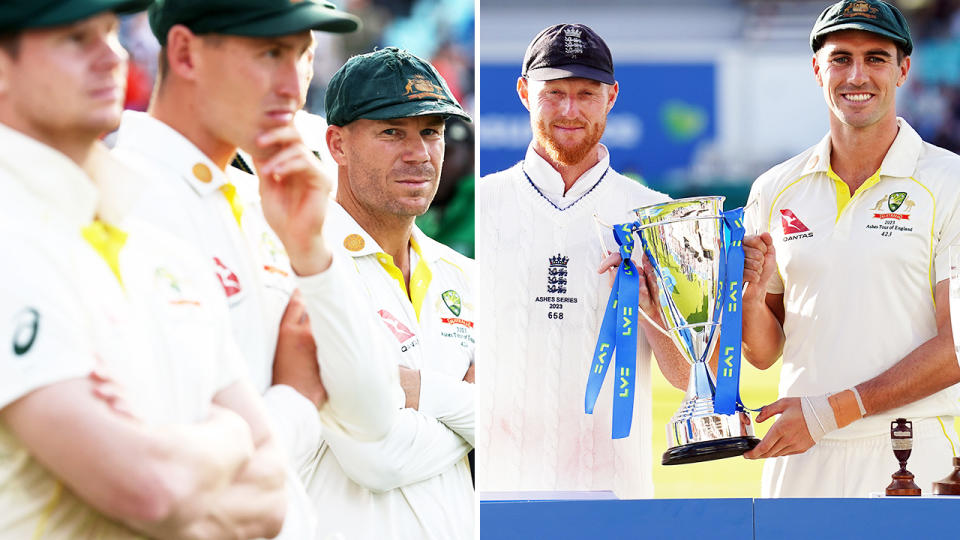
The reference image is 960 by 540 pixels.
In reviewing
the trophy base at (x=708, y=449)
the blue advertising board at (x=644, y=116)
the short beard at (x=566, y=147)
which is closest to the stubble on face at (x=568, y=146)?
the short beard at (x=566, y=147)

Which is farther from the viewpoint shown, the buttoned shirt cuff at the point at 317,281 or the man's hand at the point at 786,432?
the man's hand at the point at 786,432

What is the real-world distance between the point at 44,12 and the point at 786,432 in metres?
1.91

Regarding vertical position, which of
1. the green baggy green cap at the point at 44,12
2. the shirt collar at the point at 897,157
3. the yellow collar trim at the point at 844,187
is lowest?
the green baggy green cap at the point at 44,12

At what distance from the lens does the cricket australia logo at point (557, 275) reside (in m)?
2.81

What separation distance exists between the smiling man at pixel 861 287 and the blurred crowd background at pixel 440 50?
0.97m

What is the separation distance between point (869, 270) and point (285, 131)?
176 centimetres

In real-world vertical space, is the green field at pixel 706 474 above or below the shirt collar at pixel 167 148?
below

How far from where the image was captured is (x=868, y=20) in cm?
279

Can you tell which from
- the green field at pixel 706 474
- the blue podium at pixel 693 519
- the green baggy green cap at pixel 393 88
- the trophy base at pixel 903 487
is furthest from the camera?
the green field at pixel 706 474

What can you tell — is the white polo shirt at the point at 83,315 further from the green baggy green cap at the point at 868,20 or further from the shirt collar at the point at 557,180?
the green baggy green cap at the point at 868,20

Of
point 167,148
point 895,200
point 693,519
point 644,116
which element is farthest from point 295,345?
point 644,116

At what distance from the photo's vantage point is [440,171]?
1.97 meters

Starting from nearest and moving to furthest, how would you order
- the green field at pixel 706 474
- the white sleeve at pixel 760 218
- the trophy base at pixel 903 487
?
1. the trophy base at pixel 903 487
2. the white sleeve at pixel 760 218
3. the green field at pixel 706 474

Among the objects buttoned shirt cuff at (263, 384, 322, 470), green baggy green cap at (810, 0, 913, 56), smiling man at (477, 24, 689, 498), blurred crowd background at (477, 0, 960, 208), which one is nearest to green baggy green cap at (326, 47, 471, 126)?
buttoned shirt cuff at (263, 384, 322, 470)
